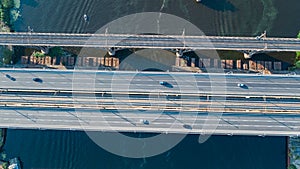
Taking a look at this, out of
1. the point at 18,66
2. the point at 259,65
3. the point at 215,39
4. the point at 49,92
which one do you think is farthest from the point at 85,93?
the point at 259,65

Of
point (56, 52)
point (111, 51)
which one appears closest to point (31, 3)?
point (56, 52)

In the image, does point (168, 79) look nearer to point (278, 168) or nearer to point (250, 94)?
point (250, 94)

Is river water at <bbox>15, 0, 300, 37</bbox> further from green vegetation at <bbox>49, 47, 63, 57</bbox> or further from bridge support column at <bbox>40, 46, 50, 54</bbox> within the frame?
bridge support column at <bbox>40, 46, 50, 54</bbox>

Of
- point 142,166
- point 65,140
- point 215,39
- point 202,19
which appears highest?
point 202,19

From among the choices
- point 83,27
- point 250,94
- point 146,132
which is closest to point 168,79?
point 146,132

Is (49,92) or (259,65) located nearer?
(49,92)

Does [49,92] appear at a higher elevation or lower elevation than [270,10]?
lower

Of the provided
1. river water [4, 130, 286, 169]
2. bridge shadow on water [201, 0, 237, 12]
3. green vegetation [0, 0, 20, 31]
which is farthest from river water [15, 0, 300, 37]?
river water [4, 130, 286, 169]
